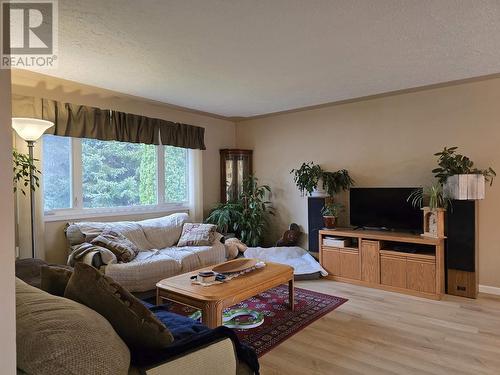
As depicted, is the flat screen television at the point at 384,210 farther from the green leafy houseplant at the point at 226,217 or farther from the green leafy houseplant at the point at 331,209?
the green leafy houseplant at the point at 226,217

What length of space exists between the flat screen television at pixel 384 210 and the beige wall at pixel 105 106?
234 cm

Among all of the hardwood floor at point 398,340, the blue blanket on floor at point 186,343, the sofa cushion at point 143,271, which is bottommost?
the hardwood floor at point 398,340

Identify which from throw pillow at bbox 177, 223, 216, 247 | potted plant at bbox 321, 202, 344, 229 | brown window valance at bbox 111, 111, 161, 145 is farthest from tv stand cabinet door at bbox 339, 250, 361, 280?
brown window valance at bbox 111, 111, 161, 145

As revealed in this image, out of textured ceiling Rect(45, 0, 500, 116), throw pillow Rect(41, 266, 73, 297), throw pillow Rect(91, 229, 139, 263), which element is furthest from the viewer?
throw pillow Rect(91, 229, 139, 263)

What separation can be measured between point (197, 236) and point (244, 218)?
1058mm

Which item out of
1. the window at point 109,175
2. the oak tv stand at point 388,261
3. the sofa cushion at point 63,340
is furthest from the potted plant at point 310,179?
the sofa cushion at point 63,340

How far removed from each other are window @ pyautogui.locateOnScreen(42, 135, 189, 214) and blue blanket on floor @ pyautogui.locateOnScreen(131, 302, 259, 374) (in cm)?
257

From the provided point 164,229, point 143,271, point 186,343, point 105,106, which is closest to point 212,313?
point 186,343

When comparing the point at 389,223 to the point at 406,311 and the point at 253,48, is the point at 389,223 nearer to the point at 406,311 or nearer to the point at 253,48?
the point at 406,311

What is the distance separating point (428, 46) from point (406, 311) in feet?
7.97

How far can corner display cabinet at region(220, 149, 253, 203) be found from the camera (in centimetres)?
557

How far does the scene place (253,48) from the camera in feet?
8.95

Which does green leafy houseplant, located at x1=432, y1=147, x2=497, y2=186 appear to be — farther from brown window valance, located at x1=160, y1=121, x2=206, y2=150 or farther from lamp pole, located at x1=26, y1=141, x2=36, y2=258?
lamp pole, located at x1=26, y1=141, x2=36, y2=258

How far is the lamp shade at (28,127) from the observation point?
2.90 m
